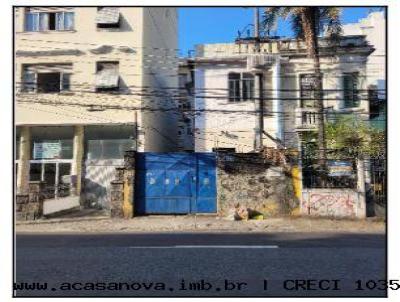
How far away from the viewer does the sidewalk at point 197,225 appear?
14031mm

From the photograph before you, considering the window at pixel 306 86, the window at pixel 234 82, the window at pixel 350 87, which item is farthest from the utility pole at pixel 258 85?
the window at pixel 350 87

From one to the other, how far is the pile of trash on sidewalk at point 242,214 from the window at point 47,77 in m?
9.35

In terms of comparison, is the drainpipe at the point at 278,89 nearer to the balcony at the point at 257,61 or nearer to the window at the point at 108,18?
the balcony at the point at 257,61

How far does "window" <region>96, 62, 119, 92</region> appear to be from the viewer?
19688 millimetres

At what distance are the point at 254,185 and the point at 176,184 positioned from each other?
116 inches

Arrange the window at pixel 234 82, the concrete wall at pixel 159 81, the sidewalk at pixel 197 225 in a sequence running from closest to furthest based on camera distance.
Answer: the sidewalk at pixel 197 225 → the concrete wall at pixel 159 81 → the window at pixel 234 82

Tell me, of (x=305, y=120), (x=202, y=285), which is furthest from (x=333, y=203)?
(x=202, y=285)

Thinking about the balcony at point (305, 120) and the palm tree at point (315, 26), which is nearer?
the palm tree at point (315, 26)

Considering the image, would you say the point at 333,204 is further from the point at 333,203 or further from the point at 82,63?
the point at 82,63

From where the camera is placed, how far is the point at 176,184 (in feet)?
56.2

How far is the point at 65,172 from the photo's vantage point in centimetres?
2017

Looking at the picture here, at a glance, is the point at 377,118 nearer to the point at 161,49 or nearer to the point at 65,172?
the point at 161,49

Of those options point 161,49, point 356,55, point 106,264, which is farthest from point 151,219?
point 356,55

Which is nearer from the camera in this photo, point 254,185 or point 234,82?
point 254,185
